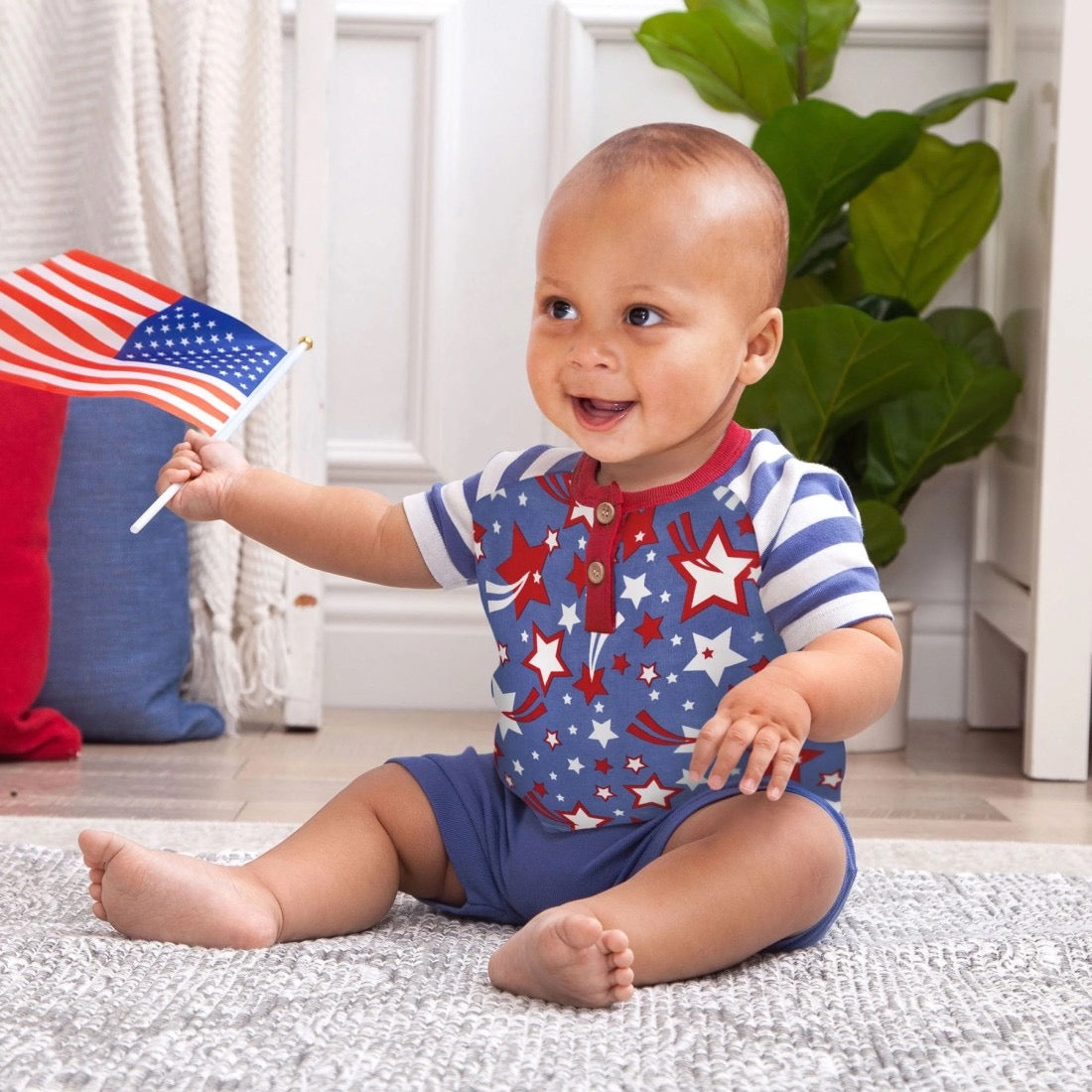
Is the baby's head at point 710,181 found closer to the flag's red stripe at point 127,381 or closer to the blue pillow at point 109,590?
the flag's red stripe at point 127,381

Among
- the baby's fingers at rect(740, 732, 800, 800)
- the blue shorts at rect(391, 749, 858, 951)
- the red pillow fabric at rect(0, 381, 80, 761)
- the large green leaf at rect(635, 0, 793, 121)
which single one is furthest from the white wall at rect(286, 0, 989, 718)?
the baby's fingers at rect(740, 732, 800, 800)

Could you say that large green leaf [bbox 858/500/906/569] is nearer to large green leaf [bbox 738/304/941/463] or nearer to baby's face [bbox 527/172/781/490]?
large green leaf [bbox 738/304/941/463]

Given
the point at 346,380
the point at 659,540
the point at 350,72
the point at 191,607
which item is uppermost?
the point at 350,72

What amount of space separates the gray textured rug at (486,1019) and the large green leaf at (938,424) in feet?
2.77

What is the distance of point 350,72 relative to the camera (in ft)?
5.97

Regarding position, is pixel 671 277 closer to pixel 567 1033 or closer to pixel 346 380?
pixel 567 1033

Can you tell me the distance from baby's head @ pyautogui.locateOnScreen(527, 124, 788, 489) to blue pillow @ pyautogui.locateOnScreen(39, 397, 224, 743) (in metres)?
0.86

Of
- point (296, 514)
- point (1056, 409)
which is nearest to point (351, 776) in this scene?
point (296, 514)

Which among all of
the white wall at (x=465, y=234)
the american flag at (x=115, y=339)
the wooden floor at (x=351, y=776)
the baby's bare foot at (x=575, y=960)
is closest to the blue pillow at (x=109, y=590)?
the wooden floor at (x=351, y=776)

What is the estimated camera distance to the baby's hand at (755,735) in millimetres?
686

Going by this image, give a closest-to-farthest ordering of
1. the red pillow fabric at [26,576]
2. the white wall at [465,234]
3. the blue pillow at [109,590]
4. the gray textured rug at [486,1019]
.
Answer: the gray textured rug at [486,1019] < the red pillow fabric at [26,576] < the blue pillow at [109,590] < the white wall at [465,234]

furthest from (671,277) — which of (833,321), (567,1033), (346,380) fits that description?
(346,380)

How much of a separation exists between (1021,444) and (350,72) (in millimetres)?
886

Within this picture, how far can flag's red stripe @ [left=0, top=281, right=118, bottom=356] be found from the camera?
38.9 inches
